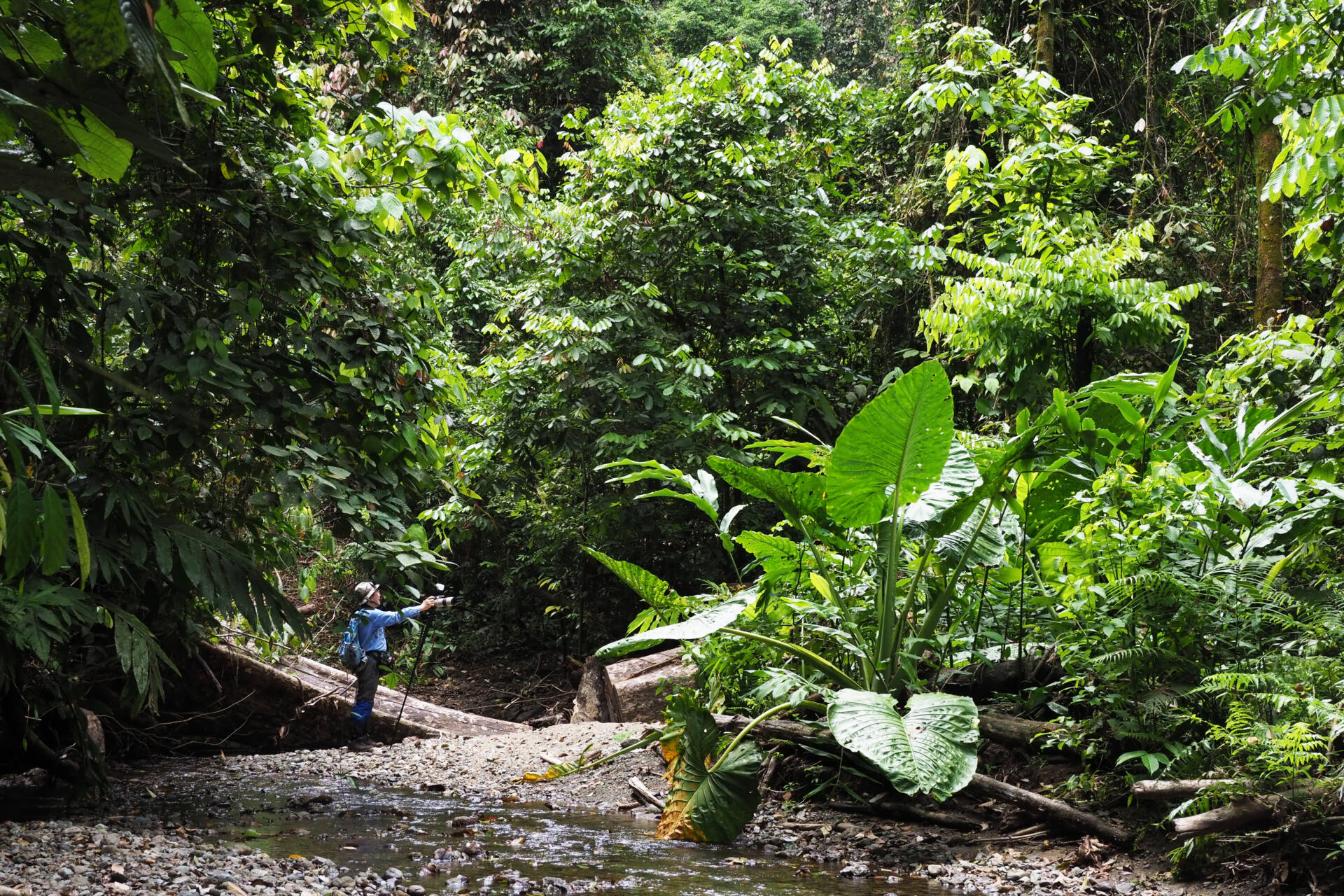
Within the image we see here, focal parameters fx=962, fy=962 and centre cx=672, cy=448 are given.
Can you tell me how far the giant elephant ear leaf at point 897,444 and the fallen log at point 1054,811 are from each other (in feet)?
3.26

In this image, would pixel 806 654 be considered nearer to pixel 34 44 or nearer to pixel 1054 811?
pixel 1054 811

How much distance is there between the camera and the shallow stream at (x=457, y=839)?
2830 millimetres

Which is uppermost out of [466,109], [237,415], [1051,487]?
[466,109]

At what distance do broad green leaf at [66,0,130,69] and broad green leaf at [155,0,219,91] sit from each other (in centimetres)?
8

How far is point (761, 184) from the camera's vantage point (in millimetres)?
7430

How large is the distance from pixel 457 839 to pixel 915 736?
1.71m

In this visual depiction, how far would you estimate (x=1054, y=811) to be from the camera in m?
3.04

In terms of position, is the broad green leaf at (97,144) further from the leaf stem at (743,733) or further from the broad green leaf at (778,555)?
the broad green leaf at (778,555)

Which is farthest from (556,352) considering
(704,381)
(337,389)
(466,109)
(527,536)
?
(466,109)

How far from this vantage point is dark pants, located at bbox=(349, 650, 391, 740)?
648cm

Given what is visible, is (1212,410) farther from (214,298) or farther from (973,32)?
(214,298)

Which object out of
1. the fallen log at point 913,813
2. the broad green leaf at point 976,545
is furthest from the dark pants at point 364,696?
the broad green leaf at point 976,545

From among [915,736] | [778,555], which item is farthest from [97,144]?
[778,555]

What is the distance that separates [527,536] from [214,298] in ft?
19.6
